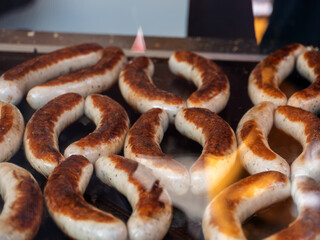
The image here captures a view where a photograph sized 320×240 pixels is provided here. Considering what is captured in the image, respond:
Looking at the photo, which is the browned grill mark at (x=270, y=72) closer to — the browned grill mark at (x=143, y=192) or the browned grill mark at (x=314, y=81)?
the browned grill mark at (x=314, y=81)

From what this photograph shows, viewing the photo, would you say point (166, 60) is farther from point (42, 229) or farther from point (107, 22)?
point (42, 229)

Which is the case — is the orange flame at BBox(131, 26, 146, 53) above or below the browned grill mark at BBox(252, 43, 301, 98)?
below

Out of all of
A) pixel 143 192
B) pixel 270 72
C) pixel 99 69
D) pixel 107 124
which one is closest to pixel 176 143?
pixel 107 124

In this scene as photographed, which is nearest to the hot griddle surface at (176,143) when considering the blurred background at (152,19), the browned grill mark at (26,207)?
the browned grill mark at (26,207)

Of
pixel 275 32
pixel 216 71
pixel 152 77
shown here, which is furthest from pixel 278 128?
pixel 275 32

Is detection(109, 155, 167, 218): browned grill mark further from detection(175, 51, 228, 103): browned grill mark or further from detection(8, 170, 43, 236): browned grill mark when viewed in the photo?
detection(175, 51, 228, 103): browned grill mark

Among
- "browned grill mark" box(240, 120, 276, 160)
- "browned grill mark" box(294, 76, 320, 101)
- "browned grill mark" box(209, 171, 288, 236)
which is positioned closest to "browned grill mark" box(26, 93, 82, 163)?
"browned grill mark" box(209, 171, 288, 236)

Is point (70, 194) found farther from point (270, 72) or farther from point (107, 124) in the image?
point (270, 72)
